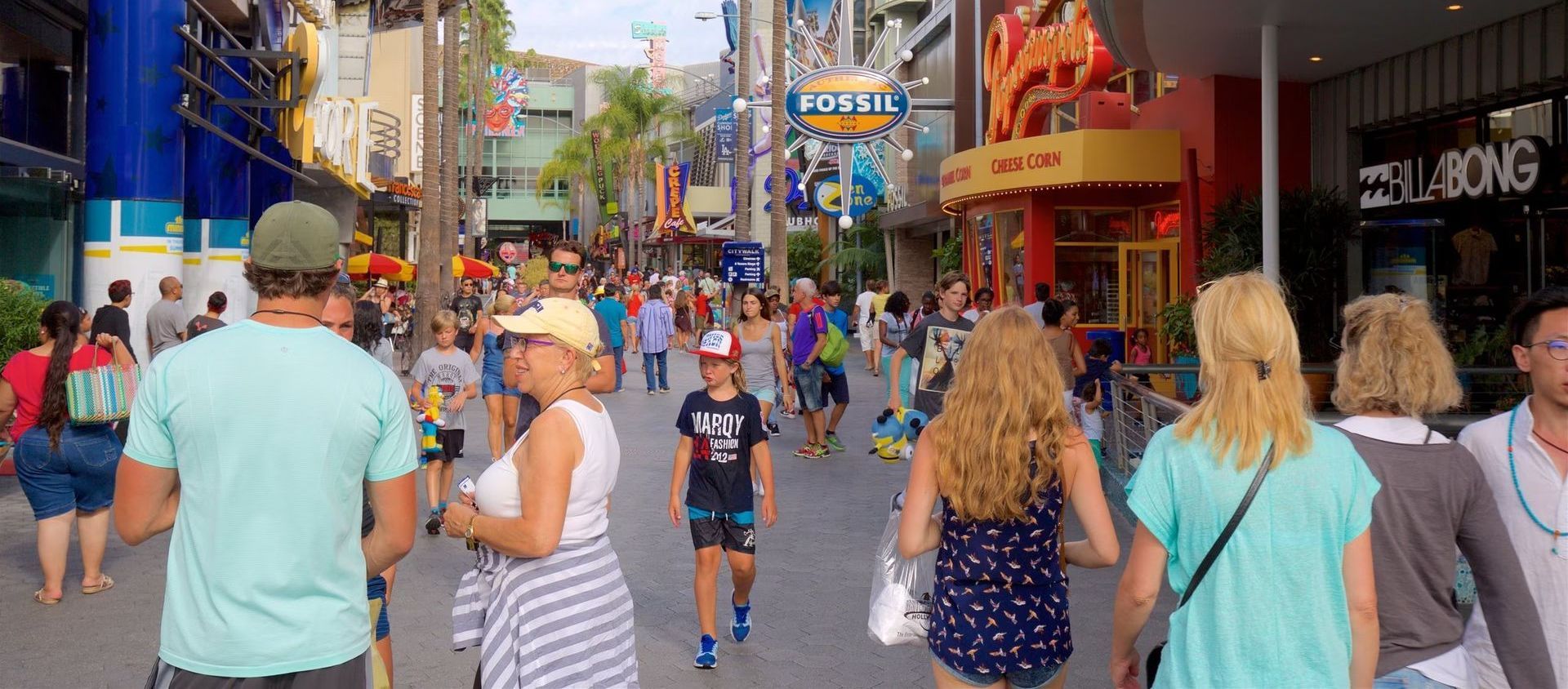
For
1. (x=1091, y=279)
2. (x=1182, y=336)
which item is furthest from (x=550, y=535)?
(x=1091, y=279)

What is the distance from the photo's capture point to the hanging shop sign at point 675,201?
67438 millimetres

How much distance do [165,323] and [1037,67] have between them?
11839mm

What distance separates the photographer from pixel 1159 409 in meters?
9.31

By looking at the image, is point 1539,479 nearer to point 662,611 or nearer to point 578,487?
point 578,487

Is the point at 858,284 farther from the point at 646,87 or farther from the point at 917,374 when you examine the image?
the point at 646,87

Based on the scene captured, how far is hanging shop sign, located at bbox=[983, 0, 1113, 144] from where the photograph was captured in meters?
17.6

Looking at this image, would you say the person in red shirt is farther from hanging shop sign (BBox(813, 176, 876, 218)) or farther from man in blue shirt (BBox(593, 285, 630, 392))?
hanging shop sign (BBox(813, 176, 876, 218))

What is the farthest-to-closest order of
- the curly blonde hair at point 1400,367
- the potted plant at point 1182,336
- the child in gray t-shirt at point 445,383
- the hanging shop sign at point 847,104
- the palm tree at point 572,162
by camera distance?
the palm tree at point 572,162, the hanging shop sign at point 847,104, the potted plant at point 1182,336, the child in gray t-shirt at point 445,383, the curly blonde hair at point 1400,367

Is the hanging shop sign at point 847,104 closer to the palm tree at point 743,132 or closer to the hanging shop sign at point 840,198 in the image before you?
the palm tree at point 743,132

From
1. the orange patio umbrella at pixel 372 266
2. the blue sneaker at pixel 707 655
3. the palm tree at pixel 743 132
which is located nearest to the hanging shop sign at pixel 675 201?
the orange patio umbrella at pixel 372 266

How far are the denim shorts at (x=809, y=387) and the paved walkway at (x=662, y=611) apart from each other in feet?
8.59

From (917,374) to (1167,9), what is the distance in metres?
4.62

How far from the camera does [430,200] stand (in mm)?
24969

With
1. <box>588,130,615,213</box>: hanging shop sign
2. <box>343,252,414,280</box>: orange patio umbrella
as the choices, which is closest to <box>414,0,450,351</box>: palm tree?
<box>343,252,414,280</box>: orange patio umbrella
